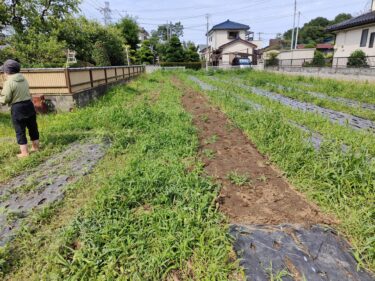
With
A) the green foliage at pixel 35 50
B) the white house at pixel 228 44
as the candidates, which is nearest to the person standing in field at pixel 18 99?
the green foliage at pixel 35 50

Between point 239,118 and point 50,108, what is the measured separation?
5512mm

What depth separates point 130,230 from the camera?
2.23 metres

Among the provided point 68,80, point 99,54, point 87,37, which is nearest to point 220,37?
point 99,54

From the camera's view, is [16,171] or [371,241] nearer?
[371,241]

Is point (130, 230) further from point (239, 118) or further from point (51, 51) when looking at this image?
point (51, 51)

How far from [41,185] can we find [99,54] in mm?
17097

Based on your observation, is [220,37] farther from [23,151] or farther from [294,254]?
[294,254]

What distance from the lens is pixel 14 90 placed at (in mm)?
3828

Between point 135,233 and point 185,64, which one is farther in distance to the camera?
point 185,64

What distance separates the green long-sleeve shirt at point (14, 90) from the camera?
3.78 meters

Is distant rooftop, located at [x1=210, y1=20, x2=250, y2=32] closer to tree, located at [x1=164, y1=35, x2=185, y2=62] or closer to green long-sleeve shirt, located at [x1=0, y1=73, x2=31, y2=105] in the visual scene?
tree, located at [x1=164, y1=35, x2=185, y2=62]

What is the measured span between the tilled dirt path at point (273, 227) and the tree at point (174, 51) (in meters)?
32.6

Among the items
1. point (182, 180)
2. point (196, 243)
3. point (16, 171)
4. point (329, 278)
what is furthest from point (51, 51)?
point (329, 278)

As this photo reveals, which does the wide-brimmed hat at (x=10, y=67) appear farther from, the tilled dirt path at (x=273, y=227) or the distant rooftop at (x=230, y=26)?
the distant rooftop at (x=230, y=26)
